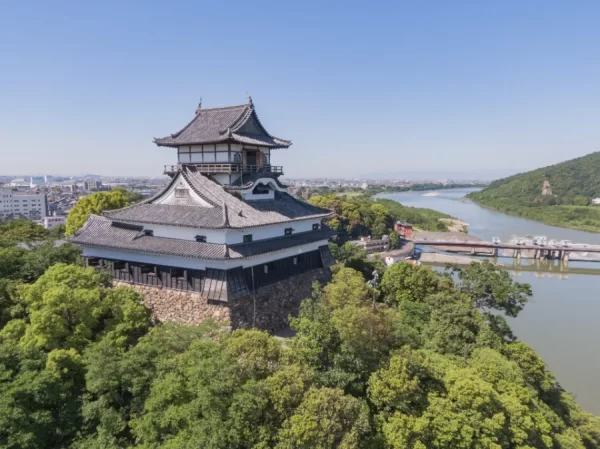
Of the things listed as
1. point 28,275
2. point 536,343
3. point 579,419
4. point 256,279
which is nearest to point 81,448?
point 256,279

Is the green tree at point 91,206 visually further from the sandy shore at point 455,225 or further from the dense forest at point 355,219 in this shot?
the sandy shore at point 455,225

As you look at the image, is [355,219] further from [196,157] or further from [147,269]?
[147,269]

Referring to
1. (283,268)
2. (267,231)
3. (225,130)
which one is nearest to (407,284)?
(283,268)

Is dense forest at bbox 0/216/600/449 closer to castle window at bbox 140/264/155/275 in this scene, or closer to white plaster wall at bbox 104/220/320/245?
castle window at bbox 140/264/155/275

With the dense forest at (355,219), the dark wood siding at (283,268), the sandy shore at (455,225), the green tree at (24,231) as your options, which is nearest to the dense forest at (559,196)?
the sandy shore at (455,225)

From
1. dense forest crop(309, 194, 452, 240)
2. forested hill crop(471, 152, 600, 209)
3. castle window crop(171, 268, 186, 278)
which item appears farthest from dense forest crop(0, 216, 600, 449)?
forested hill crop(471, 152, 600, 209)

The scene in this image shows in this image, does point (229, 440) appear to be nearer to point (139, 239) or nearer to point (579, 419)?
point (139, 239)

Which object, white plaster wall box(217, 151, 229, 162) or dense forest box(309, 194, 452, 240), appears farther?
dense forest box(309, 194, 452, 240)
